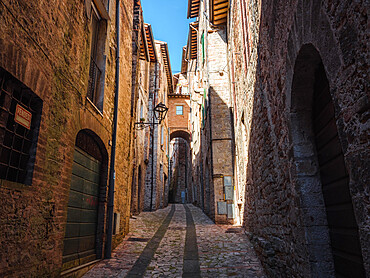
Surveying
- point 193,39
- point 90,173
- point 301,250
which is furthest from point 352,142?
point 193,39

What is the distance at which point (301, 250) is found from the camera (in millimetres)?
2930

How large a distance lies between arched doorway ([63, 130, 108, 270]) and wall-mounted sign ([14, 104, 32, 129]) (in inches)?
64.7

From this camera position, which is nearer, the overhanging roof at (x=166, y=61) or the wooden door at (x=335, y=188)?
the wooden door at (x=335, y=188)

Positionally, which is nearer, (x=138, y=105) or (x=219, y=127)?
A: (x=219, y=127)

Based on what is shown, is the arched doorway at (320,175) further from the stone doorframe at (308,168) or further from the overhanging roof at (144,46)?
the overhanging roof at (144,46)

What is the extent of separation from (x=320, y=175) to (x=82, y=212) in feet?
13.7

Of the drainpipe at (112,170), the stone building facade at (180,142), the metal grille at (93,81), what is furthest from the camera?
the stone building facade at (180,142)

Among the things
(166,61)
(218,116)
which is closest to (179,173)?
(166,61)

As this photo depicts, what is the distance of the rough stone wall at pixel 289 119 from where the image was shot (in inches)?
64.1

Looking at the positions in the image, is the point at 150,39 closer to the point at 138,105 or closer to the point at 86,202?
the point at 138,105

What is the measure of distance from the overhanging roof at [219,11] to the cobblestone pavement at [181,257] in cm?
802

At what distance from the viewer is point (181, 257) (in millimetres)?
5918

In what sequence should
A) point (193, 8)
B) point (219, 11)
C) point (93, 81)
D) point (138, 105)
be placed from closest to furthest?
1. point (93, 81)
2. point (219, 11)
3. point (138, 105)
4. point (193, 8)

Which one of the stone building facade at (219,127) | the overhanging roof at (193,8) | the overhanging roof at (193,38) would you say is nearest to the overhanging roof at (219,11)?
the stone building facade at (219,127)
